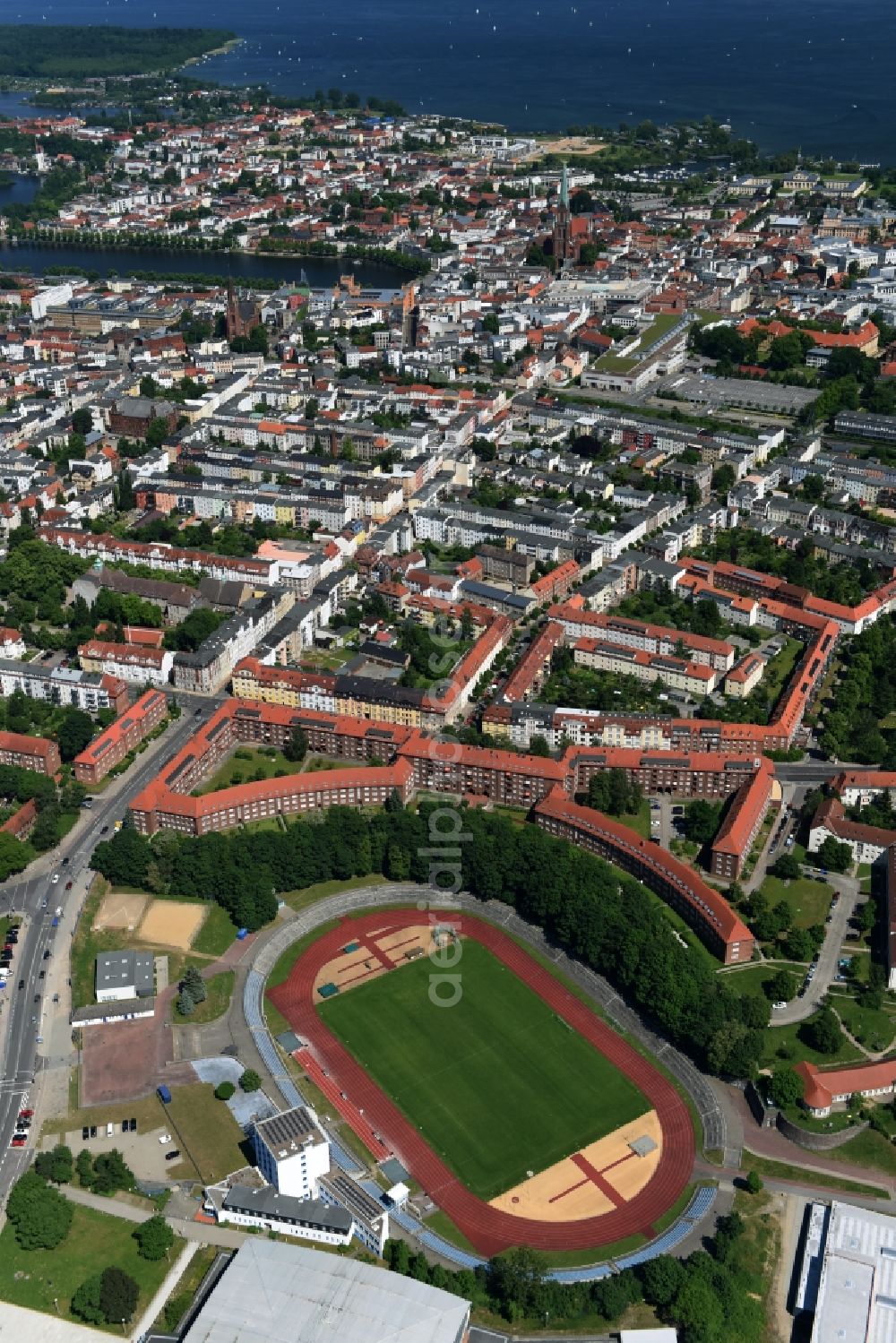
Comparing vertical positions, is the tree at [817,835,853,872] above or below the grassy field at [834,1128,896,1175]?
above

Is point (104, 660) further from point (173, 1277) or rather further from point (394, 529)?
point (173, 1277)

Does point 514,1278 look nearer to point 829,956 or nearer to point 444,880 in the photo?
point 829,956

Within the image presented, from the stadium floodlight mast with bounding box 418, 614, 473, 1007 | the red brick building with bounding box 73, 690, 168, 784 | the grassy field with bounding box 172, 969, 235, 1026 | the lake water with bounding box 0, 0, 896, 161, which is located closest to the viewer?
the grassy field with bounding box 172, 969, 235, 1026

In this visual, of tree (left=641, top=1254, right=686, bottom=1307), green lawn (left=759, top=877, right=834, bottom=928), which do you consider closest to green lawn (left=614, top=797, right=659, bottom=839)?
green lawn (left=759, top=877, right=834, bottom=928)

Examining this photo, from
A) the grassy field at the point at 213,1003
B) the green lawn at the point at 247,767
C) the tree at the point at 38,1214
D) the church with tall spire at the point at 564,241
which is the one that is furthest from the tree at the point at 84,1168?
the church with tall spire at the point at 564,241

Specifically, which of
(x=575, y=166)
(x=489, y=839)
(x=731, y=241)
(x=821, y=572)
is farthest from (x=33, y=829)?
(x=575, y=166)

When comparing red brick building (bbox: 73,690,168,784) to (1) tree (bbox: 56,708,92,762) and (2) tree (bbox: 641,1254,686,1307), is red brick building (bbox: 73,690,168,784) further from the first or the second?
(2) tree (bbox: 641,1254,686,1307)

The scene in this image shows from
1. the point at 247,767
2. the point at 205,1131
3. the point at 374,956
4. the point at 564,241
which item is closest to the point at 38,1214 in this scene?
the point at 205,1131
